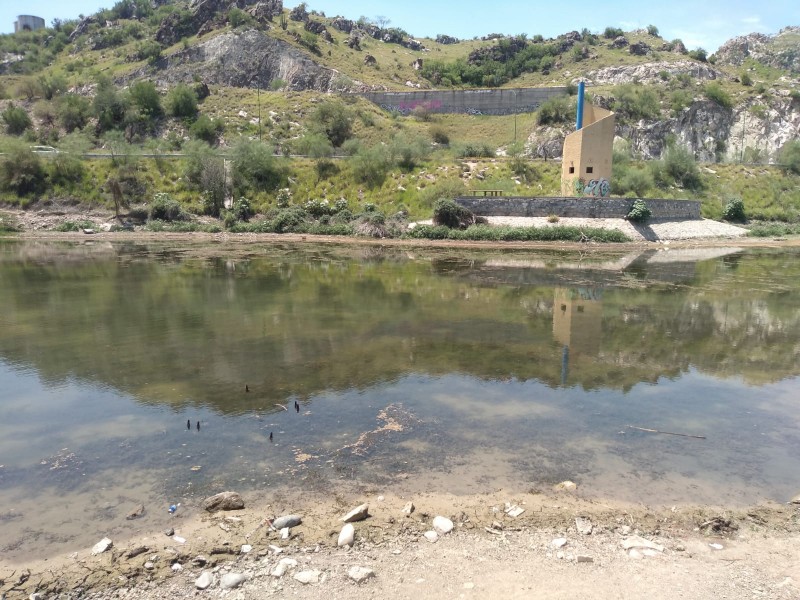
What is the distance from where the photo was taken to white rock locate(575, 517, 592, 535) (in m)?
Answer: 6.86


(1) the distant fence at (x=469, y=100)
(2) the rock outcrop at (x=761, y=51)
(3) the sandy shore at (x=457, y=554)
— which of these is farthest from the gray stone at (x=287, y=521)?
(2) the rock outcrop at (x=761, y=51)

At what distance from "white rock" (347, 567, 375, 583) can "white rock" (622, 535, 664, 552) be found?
10.3ft

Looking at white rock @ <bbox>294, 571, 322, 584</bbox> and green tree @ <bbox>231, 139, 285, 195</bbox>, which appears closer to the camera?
white rock @ <bbox>294, 571, 322, 584</bbox>

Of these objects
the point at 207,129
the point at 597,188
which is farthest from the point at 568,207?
the point at 207,129

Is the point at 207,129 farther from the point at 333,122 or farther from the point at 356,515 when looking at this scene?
the point at 356,515

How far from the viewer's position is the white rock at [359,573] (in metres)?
5.88

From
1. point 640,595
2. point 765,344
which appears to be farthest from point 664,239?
point 640,595

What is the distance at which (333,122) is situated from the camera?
66.7m

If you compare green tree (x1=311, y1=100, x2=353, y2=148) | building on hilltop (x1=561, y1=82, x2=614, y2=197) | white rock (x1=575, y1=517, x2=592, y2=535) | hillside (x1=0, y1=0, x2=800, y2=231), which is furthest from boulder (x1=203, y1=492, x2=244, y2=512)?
green tree (x1=311, y1=100, x2=353, y2=148)

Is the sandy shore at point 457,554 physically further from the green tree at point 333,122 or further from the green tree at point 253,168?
the green tree at point 333,122

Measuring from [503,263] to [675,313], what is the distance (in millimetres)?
14460

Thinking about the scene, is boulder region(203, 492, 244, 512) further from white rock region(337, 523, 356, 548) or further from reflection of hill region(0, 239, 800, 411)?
reflection of hill region(0, 239, 800, 411)

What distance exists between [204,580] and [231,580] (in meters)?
0.30

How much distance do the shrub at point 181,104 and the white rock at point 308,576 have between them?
77491 millimetres
